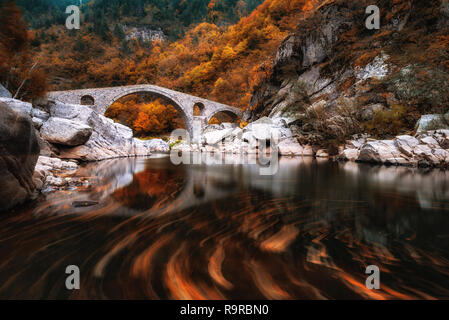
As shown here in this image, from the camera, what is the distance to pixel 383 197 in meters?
3.48

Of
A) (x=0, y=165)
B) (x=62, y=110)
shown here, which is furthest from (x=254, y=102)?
(x=0, y=165)

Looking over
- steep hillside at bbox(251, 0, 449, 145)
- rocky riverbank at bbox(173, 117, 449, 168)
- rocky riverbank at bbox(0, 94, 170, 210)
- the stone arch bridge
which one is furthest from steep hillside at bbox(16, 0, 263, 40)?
rocky riverbank at bbox(0, 94, 170, 210)

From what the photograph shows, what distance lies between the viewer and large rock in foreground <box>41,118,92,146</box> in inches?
303

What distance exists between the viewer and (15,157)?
2512mm

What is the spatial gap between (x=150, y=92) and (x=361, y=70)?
23.3m

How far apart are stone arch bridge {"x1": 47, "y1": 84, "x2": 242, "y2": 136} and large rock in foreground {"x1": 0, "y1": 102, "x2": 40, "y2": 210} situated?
76.6 feet

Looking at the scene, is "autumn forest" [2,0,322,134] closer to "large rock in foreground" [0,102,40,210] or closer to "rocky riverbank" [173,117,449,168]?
"rocky riverbank" [173,117,449,168]

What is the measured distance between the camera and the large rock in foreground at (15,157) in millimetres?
2336

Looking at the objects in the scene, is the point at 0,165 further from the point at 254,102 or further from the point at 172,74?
the point at 172,74

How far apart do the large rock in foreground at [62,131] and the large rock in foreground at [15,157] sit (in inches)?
228

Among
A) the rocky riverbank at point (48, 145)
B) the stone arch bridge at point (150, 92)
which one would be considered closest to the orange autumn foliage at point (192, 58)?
the stone arch bridge at point (150, 92)

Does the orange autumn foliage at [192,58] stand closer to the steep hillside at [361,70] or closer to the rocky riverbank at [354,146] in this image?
the steep hillside at [361,70]

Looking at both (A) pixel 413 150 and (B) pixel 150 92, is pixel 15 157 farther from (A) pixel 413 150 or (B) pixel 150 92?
(B) pixel 150 92
